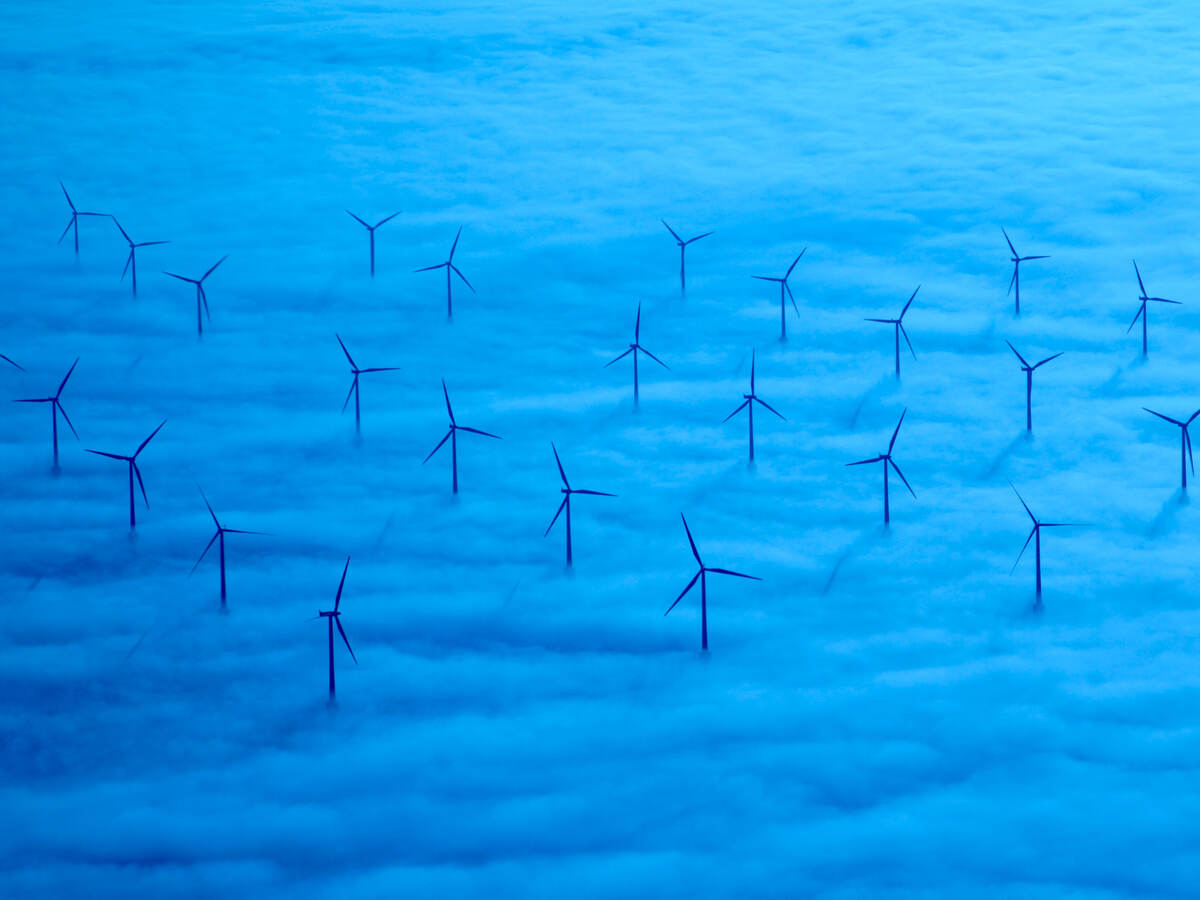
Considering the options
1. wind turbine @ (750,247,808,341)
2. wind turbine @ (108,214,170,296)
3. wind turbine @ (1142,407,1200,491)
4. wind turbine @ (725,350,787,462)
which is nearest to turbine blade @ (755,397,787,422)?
wind turbine @ (725,350,787,462)

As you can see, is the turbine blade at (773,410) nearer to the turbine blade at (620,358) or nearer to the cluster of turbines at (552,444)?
the cluster of turbines at (552,444)

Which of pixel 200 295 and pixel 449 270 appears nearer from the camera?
pixel 200 295

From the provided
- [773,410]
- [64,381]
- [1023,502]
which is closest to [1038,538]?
[1023,502]

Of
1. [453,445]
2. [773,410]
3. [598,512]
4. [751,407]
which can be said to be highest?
[751,407]

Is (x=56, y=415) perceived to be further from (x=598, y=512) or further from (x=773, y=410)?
(x=773, y=410)

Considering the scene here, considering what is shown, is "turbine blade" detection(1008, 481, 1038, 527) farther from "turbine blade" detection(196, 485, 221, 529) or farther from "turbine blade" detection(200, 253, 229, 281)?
"turbine blade" detection(200, 253, 229, 281)

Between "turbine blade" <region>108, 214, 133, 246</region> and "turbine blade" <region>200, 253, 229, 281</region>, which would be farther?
"turbine blade" <region>108, 214, 133, 246</region>

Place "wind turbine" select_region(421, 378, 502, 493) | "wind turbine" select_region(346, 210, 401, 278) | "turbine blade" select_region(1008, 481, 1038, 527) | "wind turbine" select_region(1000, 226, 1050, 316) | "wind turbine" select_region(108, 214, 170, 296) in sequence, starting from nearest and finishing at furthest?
1. "turbine blade" select_region(1008, 481, 1038, 527)
2. "wind turbine" select_region(421, 378, 502, 493)
3. "wind turbine" select_region(1000, 226, 1050, 316)
4. "wind turbine" select_region(108, 214, 170, 296)
5. "wind turbine" select_region(346, 210, 401, 278)

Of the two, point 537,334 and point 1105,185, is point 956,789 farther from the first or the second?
point 1105,185

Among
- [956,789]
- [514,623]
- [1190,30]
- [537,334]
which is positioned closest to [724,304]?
[537,334]

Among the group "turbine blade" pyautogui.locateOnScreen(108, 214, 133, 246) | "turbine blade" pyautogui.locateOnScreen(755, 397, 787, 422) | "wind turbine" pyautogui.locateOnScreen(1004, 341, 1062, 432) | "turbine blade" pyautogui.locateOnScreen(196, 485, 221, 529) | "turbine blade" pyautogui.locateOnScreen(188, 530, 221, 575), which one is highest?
"turbine blade" pyautogui.locateOnScreen(108, 214, 133, 246)

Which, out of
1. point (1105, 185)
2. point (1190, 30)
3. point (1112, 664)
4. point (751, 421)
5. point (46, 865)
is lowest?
point (46, 865)
